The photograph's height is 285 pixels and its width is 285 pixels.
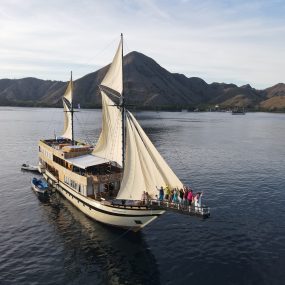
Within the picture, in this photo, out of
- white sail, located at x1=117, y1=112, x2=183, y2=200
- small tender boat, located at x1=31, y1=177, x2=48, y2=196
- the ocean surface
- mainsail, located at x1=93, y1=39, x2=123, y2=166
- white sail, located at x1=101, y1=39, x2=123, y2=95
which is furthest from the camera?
small tender boat, located at x1=31, y1=177, x2=48, y2=196

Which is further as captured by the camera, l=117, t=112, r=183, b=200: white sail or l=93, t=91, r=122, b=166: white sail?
l=93, t=91, r=122, b=166: white sail

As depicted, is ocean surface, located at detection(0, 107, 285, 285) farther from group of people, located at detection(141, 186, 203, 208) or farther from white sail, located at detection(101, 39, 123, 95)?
white sail, located at detection(101, 39, 123, 95)

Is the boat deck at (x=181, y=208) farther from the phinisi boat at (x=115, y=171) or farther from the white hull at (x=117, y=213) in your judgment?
the white hull at (x=117, y=213)

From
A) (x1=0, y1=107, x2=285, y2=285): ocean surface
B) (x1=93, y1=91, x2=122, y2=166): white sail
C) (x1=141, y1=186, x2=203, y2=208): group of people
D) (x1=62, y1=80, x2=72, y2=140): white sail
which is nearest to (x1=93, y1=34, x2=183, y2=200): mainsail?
(x1=141, y1=186, x2=203, y2=208): group of people

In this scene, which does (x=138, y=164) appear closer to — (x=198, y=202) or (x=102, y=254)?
(x=198, y=202)

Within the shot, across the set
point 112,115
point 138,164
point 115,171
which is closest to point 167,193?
point 138,164

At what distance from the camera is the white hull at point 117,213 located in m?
42.8

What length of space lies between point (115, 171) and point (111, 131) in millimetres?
6409

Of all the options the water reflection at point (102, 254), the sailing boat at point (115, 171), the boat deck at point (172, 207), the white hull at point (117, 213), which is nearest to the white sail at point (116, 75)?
the sailing boat at point (115, 171)

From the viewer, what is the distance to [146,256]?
41000 millimetres

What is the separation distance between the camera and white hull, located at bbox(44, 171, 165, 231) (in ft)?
140

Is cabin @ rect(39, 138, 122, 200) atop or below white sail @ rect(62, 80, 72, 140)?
below

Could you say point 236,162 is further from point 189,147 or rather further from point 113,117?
point 113,117

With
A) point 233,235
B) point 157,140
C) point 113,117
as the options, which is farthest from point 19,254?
point 157,140
